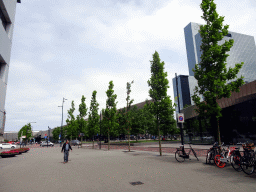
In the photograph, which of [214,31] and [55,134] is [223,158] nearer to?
[214,31]

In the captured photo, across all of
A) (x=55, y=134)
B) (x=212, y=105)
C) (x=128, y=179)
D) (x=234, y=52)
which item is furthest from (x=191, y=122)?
(x=234, y=52)

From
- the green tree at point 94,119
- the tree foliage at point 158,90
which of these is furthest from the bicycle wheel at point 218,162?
the green tree at point 94,119

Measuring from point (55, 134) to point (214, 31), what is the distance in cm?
8927

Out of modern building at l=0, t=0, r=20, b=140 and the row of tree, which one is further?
the row of tree

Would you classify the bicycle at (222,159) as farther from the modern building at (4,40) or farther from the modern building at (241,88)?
the modern building at (4,40)

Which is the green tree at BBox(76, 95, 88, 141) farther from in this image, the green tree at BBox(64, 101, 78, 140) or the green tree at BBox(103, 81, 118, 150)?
the green tree at BBox(103, 81, 118, 150)

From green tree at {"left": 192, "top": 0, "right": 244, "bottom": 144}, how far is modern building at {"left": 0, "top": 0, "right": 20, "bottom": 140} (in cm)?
1549

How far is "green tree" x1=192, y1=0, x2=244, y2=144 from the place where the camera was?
11109 millimetres

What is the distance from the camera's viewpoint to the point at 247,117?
25781 mm

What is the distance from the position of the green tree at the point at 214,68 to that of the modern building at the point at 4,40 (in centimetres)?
1549

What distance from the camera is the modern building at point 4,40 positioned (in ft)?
49.1

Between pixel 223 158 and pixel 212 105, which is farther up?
pixel 212 105

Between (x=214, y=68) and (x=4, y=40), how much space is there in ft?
55.3

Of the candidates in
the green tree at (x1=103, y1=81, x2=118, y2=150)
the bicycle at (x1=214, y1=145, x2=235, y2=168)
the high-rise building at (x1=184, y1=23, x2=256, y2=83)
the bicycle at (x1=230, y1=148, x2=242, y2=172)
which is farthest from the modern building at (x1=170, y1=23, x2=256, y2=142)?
the green tree at (x1=103, y1=81, x2=118, y2=150)
